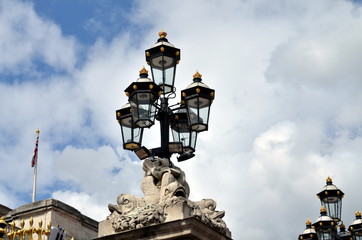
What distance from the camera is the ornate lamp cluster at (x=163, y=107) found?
35.9ft

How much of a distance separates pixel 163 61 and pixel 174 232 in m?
3.15

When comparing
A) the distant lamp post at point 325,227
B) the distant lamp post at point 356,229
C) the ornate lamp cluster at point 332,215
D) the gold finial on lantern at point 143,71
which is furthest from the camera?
the distant lamp post at point 356,229

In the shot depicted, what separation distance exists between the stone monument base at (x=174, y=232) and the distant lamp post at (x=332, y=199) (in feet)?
30.4

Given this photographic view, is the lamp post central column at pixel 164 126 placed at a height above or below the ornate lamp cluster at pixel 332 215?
below

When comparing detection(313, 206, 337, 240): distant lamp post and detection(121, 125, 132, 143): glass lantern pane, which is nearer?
detection(121, 125, 132, 143): glass lantern pane

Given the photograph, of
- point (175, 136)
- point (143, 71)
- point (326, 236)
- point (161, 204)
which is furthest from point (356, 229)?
point (161, 204)

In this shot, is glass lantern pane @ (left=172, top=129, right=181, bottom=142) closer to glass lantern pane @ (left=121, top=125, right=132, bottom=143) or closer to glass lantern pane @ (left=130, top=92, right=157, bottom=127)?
glass lantern pane @ (left=121, top=125, right=132, bottom=143)

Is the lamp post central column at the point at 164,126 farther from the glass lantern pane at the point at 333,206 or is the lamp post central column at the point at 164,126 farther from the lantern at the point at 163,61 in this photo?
the glass lantern pane at the point at 333,206

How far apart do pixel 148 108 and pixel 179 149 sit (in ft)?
2.50

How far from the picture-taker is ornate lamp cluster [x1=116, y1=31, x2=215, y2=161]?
1094 centimetres

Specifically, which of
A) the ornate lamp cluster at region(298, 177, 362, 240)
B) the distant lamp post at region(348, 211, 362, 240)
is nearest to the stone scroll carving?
the ornate lamp cluster at region(298, 177, 362, 240)

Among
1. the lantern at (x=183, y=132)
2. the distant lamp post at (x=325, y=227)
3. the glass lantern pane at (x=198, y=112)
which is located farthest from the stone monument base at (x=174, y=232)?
the distant lamp post at (x=325, y=227)

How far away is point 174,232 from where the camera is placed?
30.7 feet

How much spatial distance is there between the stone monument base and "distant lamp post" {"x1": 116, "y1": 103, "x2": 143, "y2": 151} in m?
1.91
